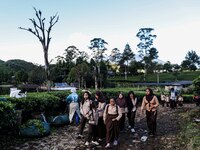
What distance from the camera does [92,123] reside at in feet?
27.9

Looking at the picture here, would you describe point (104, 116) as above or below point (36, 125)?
above

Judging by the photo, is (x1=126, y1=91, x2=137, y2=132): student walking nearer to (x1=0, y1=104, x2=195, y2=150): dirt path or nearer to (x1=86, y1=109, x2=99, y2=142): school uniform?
(x1=0, y1=104, x2=195, y2=150): dirt path

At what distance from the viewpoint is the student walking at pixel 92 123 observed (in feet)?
27.6

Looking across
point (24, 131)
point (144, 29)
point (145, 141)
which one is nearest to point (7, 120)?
point (24, 131)

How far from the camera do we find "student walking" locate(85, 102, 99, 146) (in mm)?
8406

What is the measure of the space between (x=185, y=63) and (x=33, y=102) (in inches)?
4226

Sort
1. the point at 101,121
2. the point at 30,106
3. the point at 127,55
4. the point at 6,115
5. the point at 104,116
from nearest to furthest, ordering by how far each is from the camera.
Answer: the point at 6,115 → the point at 104,116 → the point at 101,121 → the point at 30,106 → the point at 127,55

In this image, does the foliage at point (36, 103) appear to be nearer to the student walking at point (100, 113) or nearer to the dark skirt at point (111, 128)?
the student walking at point (100, 113)

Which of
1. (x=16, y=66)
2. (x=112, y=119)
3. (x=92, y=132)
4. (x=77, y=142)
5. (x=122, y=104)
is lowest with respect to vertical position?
(x=77, y=142)

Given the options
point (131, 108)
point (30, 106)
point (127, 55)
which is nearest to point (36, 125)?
point (30, 106)

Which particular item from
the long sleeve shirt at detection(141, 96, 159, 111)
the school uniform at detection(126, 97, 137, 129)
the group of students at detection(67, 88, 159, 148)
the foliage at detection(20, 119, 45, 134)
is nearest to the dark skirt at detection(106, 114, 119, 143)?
the group of students at detection(67, 88, 159, 148)

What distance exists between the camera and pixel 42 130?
9500 mm

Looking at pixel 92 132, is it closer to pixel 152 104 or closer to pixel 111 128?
pixel 111 128

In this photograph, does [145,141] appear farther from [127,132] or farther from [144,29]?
[144,29]
